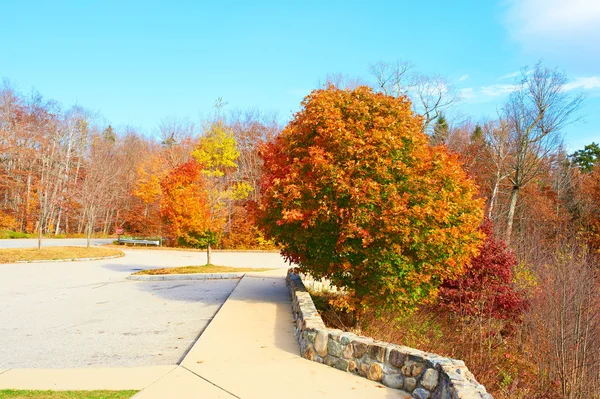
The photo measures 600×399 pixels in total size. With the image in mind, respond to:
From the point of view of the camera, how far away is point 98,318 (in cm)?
821

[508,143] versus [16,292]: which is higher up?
[508,143]

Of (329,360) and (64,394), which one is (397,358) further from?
(64,394)

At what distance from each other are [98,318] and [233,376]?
473cm

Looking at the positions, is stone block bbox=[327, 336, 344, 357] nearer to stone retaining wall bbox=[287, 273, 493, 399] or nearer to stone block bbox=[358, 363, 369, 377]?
stone retaining wall bbox=[287, 273, 493, 399]

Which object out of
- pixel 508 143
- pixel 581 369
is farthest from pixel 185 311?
pixel 508 143

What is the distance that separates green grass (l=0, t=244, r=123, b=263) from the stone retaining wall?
1705cm

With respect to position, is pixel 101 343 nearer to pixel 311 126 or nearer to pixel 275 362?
pixel 275 362

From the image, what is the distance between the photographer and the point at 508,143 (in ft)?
89.1

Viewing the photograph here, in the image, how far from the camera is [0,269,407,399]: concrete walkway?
4.35 metres

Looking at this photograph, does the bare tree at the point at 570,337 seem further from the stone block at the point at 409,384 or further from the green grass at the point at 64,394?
the green grass at the point at 64,394

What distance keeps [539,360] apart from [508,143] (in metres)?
22.5

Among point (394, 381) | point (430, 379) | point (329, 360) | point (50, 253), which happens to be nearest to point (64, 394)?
point (329, 360)

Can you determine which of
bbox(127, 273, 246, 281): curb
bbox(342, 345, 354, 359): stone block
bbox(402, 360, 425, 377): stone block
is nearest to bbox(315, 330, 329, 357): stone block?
bbox(342, 345, 354, 359): stone block

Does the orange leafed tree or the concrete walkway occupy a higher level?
the orange leafed tree
